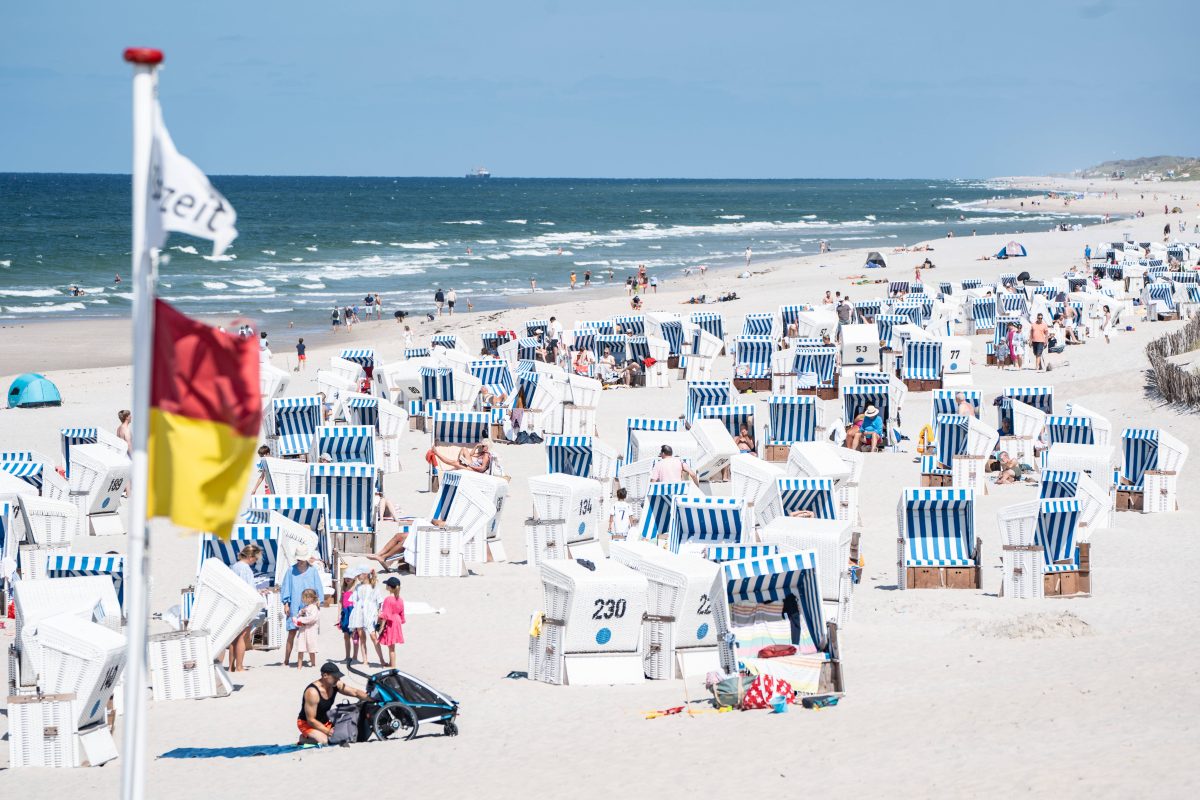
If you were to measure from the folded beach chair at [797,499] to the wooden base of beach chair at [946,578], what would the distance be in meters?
1.17

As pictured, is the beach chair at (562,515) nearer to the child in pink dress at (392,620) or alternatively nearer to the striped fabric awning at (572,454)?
the striped fabric awning at (572,454)

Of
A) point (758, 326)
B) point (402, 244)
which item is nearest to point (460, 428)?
point (758, 326)

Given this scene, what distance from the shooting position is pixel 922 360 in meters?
24.2

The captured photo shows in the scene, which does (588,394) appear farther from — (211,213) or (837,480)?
(211,213)

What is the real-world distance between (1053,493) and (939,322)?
13.5 m

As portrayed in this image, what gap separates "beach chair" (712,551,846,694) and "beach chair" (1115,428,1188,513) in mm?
7244

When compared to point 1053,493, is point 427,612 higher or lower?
lower

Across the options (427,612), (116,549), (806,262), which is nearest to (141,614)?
(427,612)

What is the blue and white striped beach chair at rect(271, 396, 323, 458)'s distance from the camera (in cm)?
1875

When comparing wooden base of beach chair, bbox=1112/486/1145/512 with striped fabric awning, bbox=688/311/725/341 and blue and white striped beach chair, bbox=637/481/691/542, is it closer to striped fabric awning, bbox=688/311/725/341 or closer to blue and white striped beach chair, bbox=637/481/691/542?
blue and white striped beach chair, bbox=637/481/691/542

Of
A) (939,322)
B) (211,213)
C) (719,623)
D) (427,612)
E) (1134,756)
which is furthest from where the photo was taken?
(939,322)

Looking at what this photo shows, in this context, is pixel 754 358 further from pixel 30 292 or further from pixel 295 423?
pixel 30 292

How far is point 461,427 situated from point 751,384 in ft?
23.6

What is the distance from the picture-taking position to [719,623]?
10.1 metres
